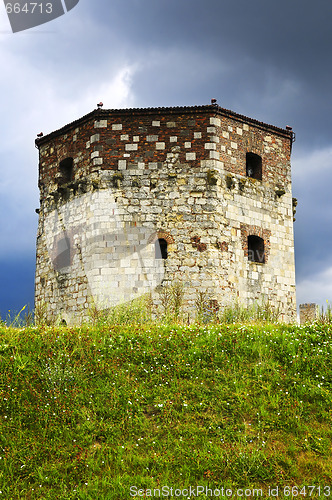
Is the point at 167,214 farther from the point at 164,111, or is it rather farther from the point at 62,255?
the point at 62,255

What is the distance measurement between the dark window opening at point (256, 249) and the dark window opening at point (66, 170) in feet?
20.7

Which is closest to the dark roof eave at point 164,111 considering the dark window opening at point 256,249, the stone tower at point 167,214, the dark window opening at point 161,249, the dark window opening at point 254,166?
the stone tower at point 167,214

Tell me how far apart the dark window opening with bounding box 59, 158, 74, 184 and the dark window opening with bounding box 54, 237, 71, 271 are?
6.88 ft

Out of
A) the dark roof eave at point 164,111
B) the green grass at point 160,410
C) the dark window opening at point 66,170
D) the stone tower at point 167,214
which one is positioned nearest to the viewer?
the green grass at point 160,410

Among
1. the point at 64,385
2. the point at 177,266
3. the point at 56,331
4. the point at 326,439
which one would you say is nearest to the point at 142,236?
the point at 177,266

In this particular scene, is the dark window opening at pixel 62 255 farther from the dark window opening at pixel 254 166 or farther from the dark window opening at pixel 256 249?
the dark window opening at pixel 254 166

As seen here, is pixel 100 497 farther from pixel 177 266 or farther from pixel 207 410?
pixel 177 266

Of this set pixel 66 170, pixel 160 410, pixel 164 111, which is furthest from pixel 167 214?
pixel 160 410

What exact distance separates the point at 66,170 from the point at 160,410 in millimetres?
11713

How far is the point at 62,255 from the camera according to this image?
1686 centimetres

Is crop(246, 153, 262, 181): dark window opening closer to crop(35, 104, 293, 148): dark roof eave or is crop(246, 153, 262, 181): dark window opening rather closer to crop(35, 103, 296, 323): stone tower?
crop(35, 103, 296, 323): stone tower

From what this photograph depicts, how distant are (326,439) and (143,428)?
98.5 inches

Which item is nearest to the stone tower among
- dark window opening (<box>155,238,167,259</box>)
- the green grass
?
dark window opening (<box>155,238,167,259</box>)

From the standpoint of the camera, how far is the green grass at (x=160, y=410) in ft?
21.5
